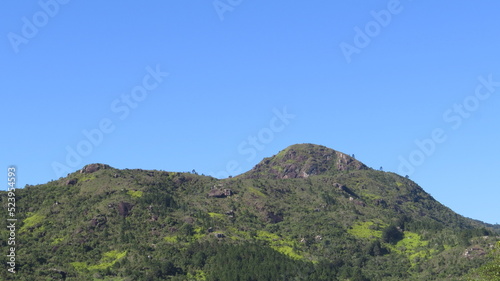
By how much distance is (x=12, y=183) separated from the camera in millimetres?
178250

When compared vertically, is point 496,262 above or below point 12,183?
below

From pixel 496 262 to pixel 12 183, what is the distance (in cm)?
13276

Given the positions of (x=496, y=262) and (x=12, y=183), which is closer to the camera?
(x=496, y=262)

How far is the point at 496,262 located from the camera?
118812mm
